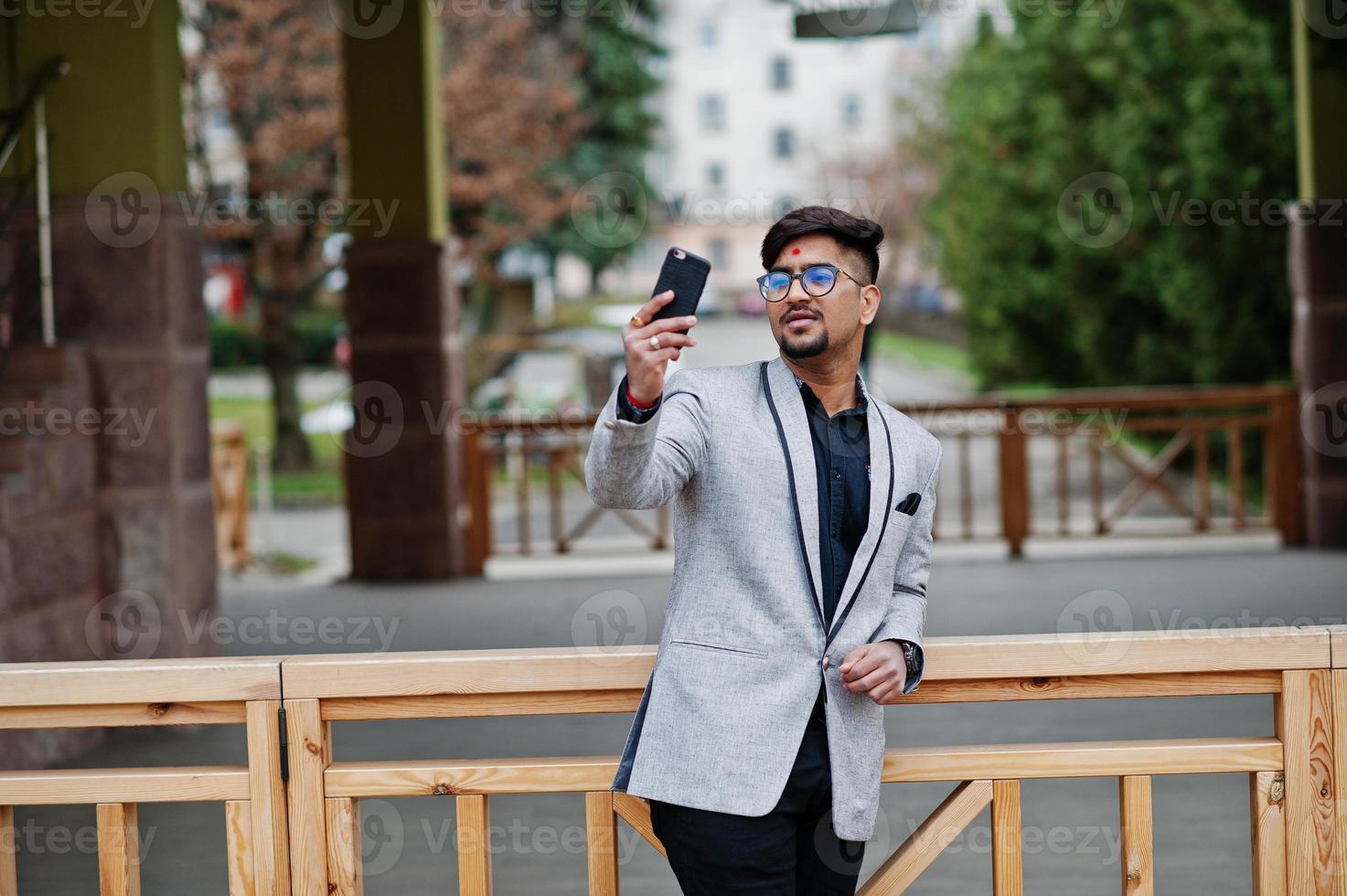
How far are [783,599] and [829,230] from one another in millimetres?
637

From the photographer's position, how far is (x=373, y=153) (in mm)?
9398

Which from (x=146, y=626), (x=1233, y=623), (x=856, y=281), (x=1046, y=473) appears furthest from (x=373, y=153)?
(x=1046, y=473)

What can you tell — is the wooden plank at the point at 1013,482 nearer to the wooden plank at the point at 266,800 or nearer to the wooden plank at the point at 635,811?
the wooden plank at the point at 635,811

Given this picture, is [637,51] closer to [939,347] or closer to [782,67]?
[939,347]

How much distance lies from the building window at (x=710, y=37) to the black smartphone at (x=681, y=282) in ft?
191

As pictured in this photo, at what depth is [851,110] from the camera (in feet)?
172

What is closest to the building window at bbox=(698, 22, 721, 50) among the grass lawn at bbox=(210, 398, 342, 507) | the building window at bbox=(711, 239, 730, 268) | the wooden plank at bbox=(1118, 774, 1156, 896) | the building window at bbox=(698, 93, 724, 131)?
the building window at bbox=(698, 93, 724, 131)

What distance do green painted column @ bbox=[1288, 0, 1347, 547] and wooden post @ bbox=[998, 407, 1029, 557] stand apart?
1.73m

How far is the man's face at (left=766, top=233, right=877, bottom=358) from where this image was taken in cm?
254

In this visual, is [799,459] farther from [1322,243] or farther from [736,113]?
[736,113]

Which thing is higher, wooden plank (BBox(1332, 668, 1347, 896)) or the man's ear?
the man's ear

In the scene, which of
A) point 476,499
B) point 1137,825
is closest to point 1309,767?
point 1137,825

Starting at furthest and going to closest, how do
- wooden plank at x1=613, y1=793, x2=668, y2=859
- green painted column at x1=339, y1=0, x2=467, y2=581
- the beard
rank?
green painted column at x1=339, y1=0, x2=467, y2=581 → wooden plank at x1=613, y1=793, x2=668, y2=859 → the beard

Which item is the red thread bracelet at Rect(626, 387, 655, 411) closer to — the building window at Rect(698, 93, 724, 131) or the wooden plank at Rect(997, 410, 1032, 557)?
the wooden plank at Rect(997, 410, 1032, 557)
